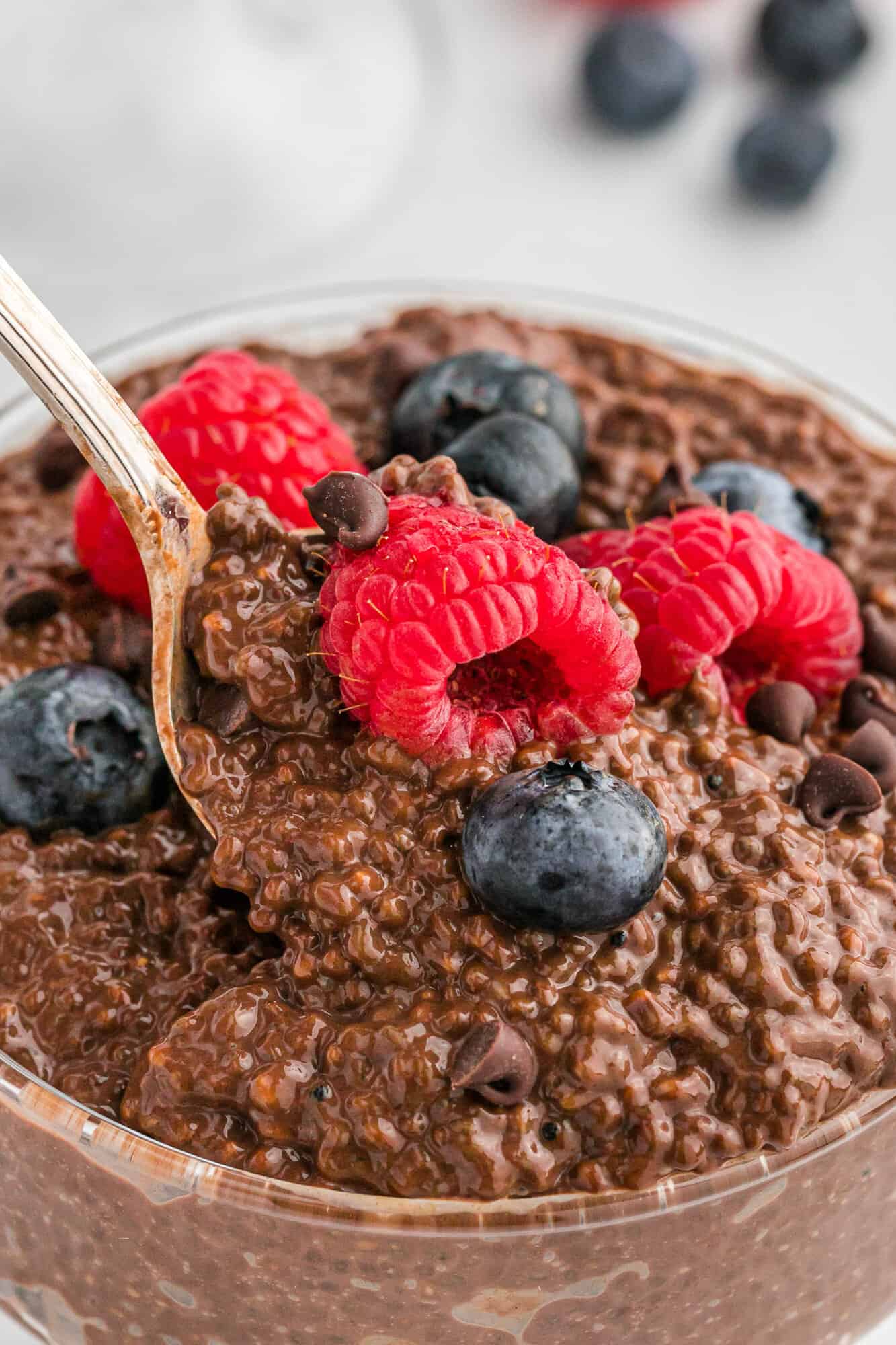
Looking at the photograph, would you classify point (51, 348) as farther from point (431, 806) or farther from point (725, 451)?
point (725, 451)

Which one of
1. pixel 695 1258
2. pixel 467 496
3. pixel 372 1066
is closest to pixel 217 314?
pixel 467 496

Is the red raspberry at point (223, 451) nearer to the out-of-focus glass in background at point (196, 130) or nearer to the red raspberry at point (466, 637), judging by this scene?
the red raspberry at point (466, 637)

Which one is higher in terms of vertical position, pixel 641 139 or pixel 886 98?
pixel 641 139

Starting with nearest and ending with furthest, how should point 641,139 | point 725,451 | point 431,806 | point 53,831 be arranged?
point 431,806, point 53,831, point 725,451, point 641,139

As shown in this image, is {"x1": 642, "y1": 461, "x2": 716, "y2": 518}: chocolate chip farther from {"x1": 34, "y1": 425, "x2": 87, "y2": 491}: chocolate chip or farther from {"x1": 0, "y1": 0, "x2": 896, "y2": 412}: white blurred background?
{"x1": 0, "y1": 0, "x2": 896, "y2": 412}: white blurred background

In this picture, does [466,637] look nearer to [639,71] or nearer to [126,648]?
[126,648]

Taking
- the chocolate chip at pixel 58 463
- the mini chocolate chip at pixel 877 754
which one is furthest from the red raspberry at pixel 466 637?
the chocolate chip at pixel 58 463
